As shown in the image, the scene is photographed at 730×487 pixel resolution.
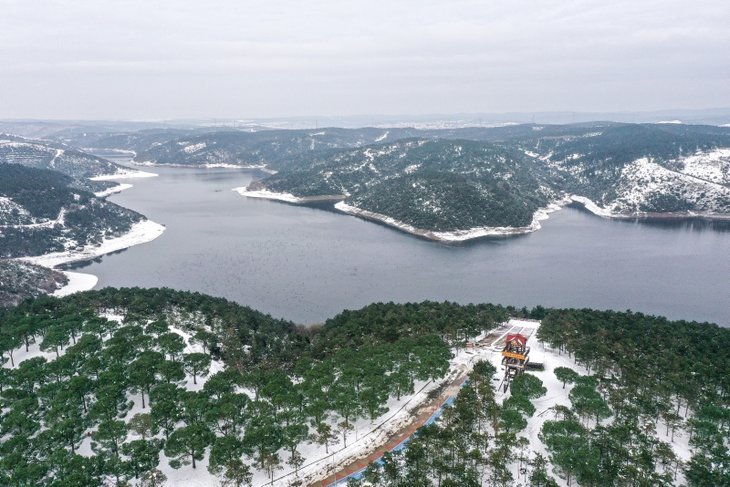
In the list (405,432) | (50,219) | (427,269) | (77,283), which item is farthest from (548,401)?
(50,219)

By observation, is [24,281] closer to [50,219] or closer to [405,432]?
[50,219]

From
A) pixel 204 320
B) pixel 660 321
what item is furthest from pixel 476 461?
pixel 660 321

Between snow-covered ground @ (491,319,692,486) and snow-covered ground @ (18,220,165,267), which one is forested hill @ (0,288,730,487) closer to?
snow-covered ground @ (491,319,692,486)

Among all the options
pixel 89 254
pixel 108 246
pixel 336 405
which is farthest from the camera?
pixel 108 246

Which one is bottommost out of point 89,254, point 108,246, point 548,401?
point 89,254

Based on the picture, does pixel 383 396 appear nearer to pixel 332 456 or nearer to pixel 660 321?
pixel 332 456

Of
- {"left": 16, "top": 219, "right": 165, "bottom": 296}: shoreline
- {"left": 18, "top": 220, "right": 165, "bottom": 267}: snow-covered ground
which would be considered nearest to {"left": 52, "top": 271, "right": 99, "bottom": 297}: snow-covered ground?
{"left": 16, "top": 219, "right": 165, "bottom": 296}: shoreline

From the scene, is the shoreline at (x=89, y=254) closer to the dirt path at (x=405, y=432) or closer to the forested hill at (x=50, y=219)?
the forested hill at (x=50, y=219)
